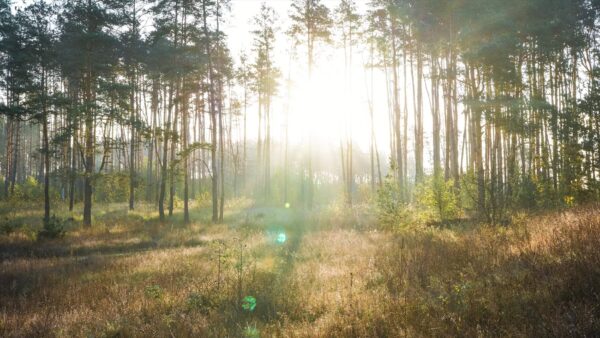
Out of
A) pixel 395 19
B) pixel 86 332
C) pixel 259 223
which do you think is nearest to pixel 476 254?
pixel 86 332

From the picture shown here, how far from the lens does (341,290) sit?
632 cm

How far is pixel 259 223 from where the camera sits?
803 inches

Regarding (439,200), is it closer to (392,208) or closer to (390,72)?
(392,208)

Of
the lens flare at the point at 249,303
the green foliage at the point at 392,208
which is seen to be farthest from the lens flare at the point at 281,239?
the lens flare at the point at 249,303

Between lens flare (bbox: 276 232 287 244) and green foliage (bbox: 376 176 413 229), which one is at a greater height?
green foliage (bbox: 376 176 413 229)

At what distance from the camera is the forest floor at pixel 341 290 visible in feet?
13.3

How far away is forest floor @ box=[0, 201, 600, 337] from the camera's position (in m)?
4.07

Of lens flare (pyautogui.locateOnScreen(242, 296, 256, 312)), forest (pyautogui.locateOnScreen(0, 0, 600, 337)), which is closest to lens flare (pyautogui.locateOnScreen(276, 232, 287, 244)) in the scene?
forest (pyautogui.locateOnScreen(0, 0, 600, 337))

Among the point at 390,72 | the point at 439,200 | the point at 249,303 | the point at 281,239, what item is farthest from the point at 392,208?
the point at 390,72

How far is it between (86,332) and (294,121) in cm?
3876

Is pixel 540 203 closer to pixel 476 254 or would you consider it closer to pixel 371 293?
pixel 476 254

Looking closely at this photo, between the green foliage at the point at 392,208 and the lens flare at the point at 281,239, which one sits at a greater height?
the green foliage at the point at 392,208

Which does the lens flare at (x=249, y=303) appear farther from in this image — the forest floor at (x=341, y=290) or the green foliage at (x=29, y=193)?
the green foliage at (x=29, y=193)

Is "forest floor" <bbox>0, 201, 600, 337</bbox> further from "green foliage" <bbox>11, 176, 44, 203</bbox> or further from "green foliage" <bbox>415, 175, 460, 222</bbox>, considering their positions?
"green foliage" <bbox>11, 176, 44, 203</bbox>
